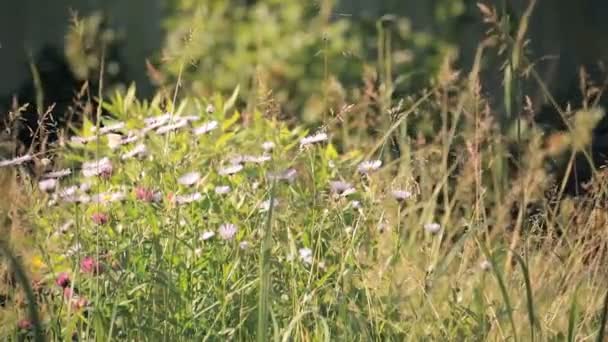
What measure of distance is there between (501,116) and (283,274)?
12.8ft

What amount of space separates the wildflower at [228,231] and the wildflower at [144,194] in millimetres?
206

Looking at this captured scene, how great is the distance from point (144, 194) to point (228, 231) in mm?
256

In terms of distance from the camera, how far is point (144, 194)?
3168 millimetres

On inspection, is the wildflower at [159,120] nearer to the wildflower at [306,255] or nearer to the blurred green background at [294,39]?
the wildflower at [306,255]

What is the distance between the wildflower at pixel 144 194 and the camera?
122 inches

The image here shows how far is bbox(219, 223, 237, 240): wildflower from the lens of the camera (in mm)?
3105

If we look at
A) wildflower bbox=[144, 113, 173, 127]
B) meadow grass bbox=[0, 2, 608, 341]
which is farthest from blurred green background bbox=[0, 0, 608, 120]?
meadow grass bbox=[0, 2, 608, 341]

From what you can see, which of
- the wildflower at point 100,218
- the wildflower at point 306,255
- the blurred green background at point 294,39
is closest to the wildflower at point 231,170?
the wildflower at point 306,255

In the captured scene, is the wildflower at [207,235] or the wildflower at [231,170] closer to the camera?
the wildflower at [207,235]

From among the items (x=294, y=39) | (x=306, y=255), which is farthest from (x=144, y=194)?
(x=294, y=39)

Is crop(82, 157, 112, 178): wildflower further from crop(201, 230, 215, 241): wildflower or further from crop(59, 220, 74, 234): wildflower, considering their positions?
crop(201, 230, 215, 241): wildflower

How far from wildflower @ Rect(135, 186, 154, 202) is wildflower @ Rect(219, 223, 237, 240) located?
21 cm

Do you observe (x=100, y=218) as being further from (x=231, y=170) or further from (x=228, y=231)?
(x=231, y=170)

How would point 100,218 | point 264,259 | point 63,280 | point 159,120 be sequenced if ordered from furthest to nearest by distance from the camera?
point 159,120 < point 100,218 < point 63,280 < point 264,259
